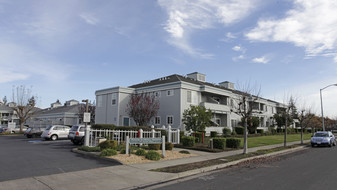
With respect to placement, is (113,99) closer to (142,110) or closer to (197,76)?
(142,110)

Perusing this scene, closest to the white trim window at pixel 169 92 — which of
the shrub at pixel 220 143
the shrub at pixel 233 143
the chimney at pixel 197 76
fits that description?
the chimney at pixel 197 76

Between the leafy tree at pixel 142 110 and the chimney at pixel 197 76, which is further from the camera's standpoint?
the chimney at pixel 197 76

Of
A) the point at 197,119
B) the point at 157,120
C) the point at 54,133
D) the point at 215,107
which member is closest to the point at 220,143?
the point at 197,119

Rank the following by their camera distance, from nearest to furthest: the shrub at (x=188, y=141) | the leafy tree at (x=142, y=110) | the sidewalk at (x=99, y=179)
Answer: the sidewalk at (x=99, y=179) → the shrub at (x=188, y=141) → the leafy tree at (x=142, y=110)

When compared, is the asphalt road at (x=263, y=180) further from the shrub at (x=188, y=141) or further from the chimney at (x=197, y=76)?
the chimney at (x=197, y=76)

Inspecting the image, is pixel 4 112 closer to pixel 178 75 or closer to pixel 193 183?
pixel 178 75

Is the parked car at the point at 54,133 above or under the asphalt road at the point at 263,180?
above

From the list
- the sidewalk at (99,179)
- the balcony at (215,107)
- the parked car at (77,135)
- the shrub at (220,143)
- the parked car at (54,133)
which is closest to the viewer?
the sidewalk at (99,179)

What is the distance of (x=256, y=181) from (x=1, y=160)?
11.0m

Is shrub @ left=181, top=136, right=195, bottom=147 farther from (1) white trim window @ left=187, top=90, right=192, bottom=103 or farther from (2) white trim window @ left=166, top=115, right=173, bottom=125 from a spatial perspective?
(1) white trim window @ left=187, top=90, right=192, bottom=103

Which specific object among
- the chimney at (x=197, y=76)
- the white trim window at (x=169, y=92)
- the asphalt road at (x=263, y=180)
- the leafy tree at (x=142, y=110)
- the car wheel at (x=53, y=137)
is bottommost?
the asphalt road at (x=263, y=180)

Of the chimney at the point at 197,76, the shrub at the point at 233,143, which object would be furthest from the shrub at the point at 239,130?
the shrub at the point at 233,143

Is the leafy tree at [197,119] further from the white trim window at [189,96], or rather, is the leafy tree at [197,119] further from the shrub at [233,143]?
the shrub at [233,143]

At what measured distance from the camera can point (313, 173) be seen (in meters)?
9.61
